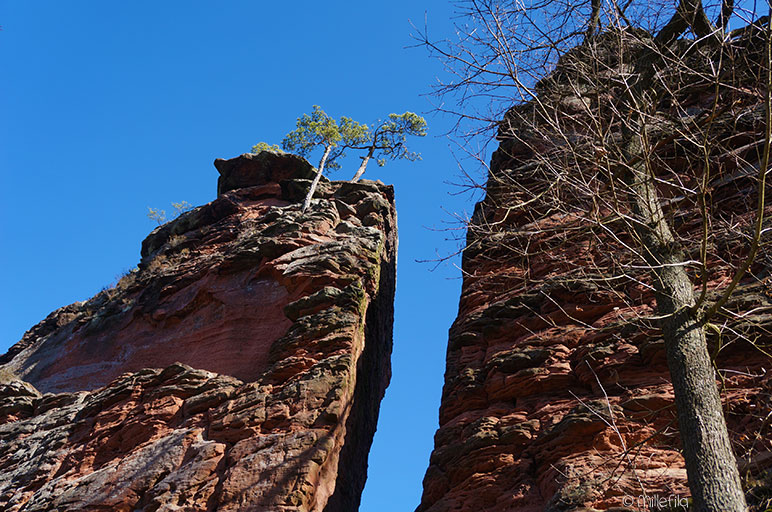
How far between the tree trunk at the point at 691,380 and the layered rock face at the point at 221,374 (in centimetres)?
784

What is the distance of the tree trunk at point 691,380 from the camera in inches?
223

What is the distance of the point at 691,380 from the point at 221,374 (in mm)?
13322

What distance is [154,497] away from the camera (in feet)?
43.8

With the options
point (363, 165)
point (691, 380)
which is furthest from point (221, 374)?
point (363, 165)

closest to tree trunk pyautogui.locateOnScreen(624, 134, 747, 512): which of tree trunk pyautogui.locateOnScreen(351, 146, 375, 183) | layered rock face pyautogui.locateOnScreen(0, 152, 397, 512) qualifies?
layered rock face pyautogui.locateOnScreen(0, 152, 397, 512)

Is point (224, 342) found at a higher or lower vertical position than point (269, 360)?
higher

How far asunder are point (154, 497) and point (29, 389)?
9.38m

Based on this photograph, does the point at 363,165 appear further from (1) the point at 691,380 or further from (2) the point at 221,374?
(1) the point at 691,380

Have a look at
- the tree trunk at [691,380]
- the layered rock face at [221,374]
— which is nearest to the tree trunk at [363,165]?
the layered rock face at [221,374]

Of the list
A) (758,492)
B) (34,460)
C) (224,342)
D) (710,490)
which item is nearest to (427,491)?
(758,492)

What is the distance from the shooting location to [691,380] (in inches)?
252

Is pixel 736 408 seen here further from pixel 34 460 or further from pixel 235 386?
pixel 34 460

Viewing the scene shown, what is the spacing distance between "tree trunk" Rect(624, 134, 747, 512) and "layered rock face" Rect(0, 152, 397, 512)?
784 centimetres

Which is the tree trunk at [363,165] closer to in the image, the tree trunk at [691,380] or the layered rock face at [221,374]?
the layered rock face at [221,374]
